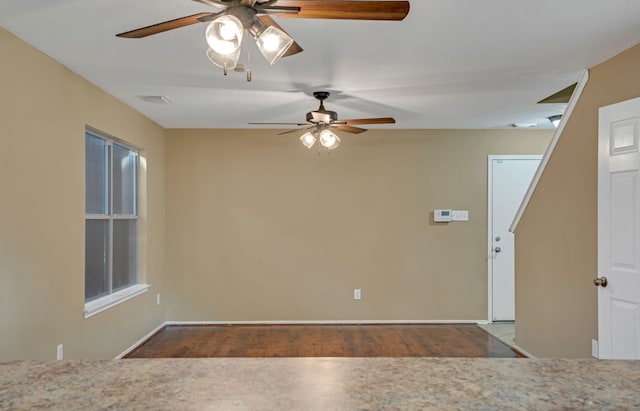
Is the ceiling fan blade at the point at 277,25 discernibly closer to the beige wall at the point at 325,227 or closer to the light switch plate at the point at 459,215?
the beige wall at the point at 325,227

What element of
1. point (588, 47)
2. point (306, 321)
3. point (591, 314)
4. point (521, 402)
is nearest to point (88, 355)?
point (306, 321)

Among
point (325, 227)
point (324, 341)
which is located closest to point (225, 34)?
point (324, 341)

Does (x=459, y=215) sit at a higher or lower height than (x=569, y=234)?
higher

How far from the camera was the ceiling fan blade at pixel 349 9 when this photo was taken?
143 cm

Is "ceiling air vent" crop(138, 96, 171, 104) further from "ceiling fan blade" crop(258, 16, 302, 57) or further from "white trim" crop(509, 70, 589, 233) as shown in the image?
"white trim" crop(509, 70, 589, 233)

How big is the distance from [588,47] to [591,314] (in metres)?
1.84

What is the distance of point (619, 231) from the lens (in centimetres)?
261

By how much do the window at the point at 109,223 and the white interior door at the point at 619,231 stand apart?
3.74 meters

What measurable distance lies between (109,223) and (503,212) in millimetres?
4507

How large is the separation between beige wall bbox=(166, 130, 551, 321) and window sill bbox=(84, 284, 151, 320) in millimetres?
788

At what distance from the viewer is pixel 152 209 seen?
4.88m

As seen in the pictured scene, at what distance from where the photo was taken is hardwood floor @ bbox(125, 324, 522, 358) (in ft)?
13.8

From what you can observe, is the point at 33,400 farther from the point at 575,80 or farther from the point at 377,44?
the point at 575,80

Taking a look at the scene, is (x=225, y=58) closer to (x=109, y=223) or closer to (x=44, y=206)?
(x=44, y=206)
